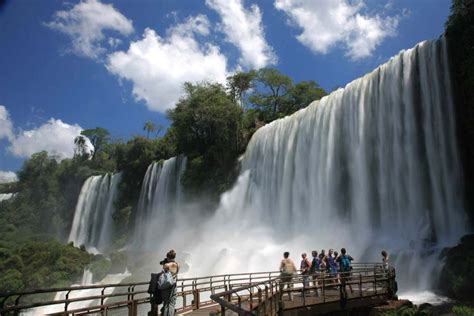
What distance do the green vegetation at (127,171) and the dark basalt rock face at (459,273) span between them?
23.5 metres

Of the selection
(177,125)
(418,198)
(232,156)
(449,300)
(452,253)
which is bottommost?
(449,300)

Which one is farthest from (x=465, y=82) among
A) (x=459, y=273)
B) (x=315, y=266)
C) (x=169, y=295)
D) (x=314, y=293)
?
(x=169, y=295)

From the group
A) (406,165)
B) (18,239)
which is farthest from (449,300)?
(18,239)

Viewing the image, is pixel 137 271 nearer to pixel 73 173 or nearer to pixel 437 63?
pixel 437 63

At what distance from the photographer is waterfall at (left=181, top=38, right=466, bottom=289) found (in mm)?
A: 21969

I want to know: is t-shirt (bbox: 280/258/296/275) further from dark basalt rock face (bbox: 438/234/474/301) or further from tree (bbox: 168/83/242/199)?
tree (bbox: 168/83/242/199)

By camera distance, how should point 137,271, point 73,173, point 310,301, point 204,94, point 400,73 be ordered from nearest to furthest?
point 310,301
point 400,73
point 137,271
point 204,94
point 73,173

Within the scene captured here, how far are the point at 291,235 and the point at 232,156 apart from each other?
1339 centimetres

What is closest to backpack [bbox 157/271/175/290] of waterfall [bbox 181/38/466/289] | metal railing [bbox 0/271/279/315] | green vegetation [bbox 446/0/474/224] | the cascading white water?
metal railing [bbox 0/271/279/315]

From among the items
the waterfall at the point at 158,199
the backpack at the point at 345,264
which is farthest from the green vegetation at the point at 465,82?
the waterfall at the point at 158,199

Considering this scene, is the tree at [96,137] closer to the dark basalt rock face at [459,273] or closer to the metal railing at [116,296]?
the metal railing at [116,296]

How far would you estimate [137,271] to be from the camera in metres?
33.8

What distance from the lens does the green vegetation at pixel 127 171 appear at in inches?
1524

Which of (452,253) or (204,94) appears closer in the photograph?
(452,253)
